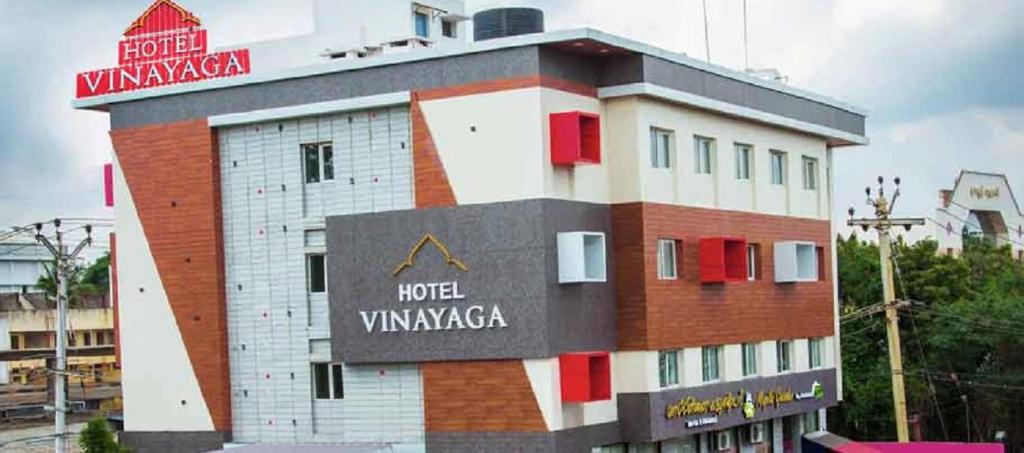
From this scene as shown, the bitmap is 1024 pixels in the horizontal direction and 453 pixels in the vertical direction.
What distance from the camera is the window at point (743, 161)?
109 ft

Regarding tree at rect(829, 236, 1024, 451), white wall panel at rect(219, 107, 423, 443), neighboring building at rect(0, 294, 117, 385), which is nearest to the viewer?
white wall panel at rect(219, 107, 423, 443)

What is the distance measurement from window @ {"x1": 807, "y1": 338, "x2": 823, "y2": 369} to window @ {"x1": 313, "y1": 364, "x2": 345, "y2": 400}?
1139 centimetres

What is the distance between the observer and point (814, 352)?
36.8 m

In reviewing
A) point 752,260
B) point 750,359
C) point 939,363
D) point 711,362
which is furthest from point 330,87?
point 939,363

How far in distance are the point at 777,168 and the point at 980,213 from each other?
47314mm

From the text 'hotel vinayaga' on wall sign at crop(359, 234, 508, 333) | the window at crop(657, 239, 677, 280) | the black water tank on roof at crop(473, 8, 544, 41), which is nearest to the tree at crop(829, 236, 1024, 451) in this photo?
the window at crop(657, 239, 677, 280)

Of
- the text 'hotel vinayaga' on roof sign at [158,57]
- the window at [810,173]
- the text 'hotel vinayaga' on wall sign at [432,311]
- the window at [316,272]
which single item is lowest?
the text 'hotel vinayaga' on wall sign at [432,311]

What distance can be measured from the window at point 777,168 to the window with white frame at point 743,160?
1.29 meters

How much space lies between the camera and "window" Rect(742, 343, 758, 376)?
33125 mm

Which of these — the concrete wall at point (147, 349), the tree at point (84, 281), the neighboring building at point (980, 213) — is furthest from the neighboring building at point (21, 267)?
the concrete wall at point (147, 349)

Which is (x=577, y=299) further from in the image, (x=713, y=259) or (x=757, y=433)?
(x=757, y=433)

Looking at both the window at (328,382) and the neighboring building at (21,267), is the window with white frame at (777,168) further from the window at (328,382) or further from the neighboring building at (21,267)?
the neighboring building at (21,267)

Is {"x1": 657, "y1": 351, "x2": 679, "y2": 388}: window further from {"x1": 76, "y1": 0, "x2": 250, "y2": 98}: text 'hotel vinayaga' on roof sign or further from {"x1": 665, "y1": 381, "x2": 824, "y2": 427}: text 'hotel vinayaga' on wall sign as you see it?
{"x1": 76, "y1": 0, "x2": 250, "y2": 98}: text 'hotel vinayaga' on roof sign

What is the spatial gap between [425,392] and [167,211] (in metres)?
6.20
